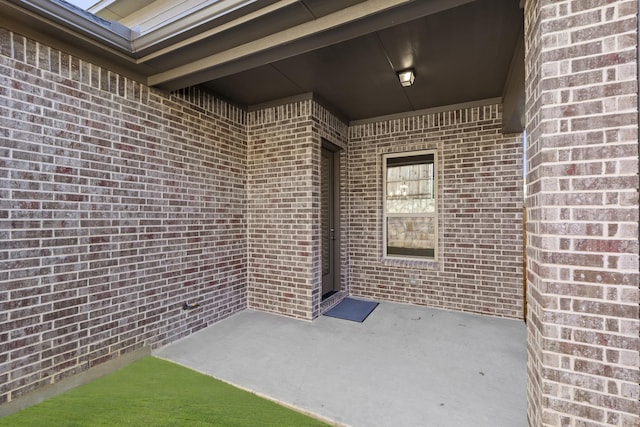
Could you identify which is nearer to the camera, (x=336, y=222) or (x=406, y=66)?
(x=406, y=66)

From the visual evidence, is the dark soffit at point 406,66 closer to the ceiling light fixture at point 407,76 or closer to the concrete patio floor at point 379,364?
the ceiling light fixture at point 407,76

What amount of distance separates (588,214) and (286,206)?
10.6 ft

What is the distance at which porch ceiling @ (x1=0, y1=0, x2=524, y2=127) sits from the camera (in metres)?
2.09

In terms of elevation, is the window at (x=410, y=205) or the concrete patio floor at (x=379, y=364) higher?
the window at (x=410, y=205)

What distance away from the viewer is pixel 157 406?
2.13 metres

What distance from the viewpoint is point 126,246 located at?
2814 millimetres

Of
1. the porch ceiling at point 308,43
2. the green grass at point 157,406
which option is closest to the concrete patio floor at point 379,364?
the green grass at point 157,406

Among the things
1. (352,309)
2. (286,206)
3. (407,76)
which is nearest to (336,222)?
(286,206)

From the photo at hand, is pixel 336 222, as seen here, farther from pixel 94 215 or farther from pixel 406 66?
pixel 94 215

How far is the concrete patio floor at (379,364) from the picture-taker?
6.88ft

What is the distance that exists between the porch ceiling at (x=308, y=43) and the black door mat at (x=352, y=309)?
3115 millimetres

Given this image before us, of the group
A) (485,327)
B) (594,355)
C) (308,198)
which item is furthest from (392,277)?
(594,355)

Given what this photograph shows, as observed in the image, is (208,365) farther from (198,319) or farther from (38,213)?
(38,213)

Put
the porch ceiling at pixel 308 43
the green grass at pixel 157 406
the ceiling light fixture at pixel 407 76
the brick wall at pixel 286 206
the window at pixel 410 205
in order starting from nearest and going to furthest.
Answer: the green grass at pixel 157 406 < the porch ceiling at pixel 308 43 < the ceiling light fixture at pixel 407 76 < the brick wall at pixel 286 206 < the window at pixel 410 205
